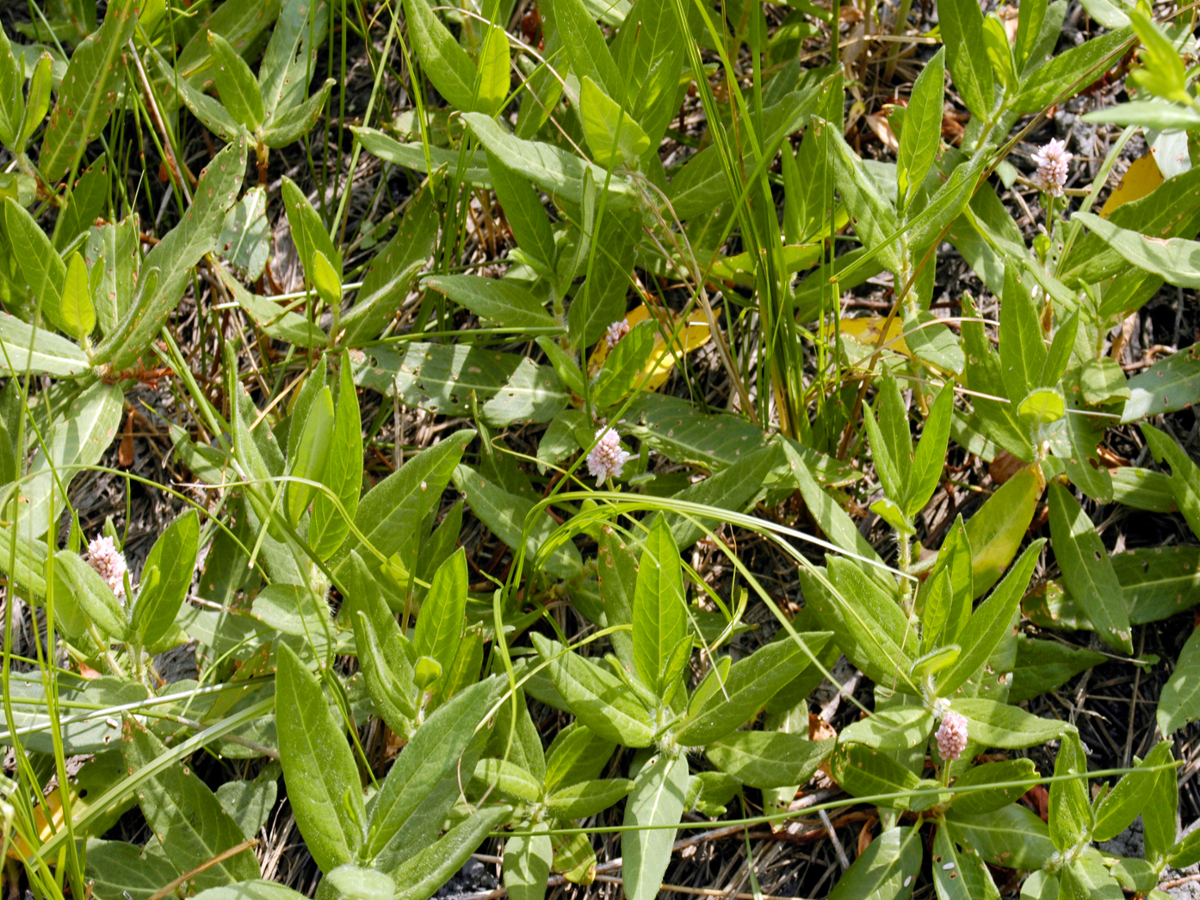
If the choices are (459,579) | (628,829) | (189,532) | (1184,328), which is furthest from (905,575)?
(189,532)

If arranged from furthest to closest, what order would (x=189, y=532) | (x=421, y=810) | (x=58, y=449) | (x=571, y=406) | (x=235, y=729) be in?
1. (x=571, y=406)
2. (x=58, y=449)
3. (x=235, y=729)
4. (x=189, y=532)
5. (x=421, y=810)

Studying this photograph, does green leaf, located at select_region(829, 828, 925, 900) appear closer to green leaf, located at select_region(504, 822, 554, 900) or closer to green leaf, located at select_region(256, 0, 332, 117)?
green leaf, located at select_region(504, 822, 554, 900)

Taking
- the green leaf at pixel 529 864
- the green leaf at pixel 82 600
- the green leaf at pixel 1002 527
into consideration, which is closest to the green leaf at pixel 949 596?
→ the green leaf at pixel 1002 527

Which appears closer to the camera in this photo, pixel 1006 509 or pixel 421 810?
pixel 421 810

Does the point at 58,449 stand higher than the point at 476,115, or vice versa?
the point at 476,115

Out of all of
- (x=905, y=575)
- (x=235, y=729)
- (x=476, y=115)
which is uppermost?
(x=476, y=115)

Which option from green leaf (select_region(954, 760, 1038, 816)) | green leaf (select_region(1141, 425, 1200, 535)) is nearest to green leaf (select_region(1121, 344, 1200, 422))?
green leaf (select_region(1141, 425, 1200, 535))

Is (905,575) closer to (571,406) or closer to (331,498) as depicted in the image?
(571,406)
